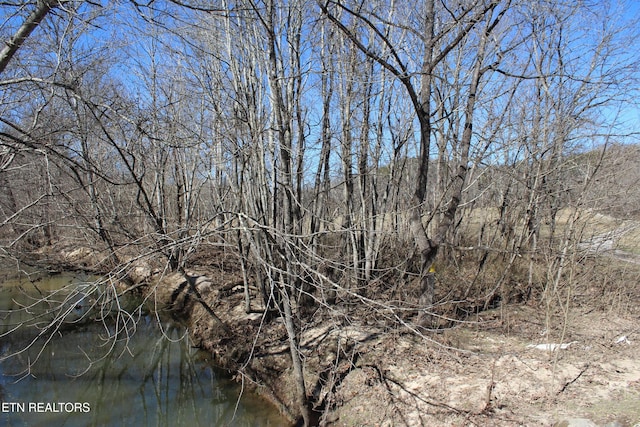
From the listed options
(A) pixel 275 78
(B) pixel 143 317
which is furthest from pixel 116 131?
(B) pixel 143 317

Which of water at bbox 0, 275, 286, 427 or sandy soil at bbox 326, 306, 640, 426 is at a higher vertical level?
sandy soil at bbox 326, 306, 640, 426

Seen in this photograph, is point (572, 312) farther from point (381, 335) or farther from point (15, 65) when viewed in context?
point (15, 65)

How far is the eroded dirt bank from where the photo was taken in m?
4.26

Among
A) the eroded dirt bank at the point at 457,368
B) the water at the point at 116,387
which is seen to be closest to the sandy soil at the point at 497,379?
the eroded dirt bank at the point at 457,368

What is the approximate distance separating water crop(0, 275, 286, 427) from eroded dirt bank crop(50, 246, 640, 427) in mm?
452

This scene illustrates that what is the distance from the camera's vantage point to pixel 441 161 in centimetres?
811

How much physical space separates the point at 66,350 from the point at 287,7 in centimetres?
793

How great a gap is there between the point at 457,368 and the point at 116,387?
18.7ft

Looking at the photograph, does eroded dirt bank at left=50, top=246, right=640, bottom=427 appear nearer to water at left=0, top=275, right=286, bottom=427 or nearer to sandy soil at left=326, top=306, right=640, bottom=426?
sandy soil at left=326, top=306, right=640, bottom=426

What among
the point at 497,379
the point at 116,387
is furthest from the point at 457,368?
the point at 116,387

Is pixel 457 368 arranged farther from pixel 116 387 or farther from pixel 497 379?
pixel 116 387

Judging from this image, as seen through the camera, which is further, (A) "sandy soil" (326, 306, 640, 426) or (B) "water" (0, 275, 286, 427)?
(B) "water" (0, 275, 286, 427)

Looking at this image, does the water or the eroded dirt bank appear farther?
the water

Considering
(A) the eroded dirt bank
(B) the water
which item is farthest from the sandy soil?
(B) the water
